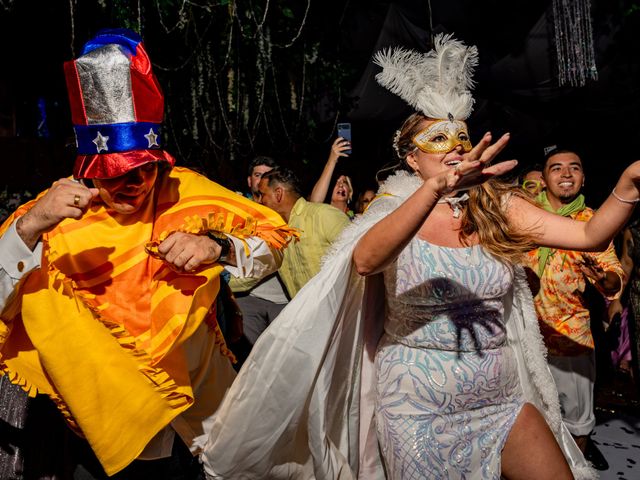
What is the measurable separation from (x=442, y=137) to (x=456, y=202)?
0.85ft

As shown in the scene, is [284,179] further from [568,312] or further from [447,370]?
[447,370]

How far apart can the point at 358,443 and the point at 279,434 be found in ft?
1.31

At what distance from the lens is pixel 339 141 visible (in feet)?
17.8

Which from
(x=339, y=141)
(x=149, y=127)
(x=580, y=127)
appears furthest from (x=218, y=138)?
A: (x=149, y=127)

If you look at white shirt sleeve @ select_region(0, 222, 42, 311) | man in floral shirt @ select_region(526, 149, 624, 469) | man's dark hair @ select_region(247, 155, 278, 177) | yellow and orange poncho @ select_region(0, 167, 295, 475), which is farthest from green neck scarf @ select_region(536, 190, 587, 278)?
white shirt sleeve @ select_region(0, 222, 42, 311)

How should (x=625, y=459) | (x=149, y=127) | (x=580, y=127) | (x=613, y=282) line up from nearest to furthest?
1. (x=149, y=127)
2. (x=613, y=282)
3. (x=625, y=459)
4. (x=580, y=127)

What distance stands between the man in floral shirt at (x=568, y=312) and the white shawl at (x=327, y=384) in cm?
142

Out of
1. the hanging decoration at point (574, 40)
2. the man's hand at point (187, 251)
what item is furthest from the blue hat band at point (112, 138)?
the hanging decoration at point (574, 40)

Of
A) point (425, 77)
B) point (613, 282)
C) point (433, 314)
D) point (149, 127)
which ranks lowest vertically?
point (613, 282)

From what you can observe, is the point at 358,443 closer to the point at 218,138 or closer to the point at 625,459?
the point at 625,459

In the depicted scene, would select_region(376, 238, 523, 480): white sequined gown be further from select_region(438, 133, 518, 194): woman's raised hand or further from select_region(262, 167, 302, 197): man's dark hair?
select_region(262, 167, 302, 197): man's dark hair

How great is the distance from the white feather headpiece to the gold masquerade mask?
44 mm

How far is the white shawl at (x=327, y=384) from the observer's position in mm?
2154

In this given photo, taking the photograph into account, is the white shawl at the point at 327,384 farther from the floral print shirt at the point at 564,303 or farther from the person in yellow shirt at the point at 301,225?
the person in yellow shirt at the point at 301,225
